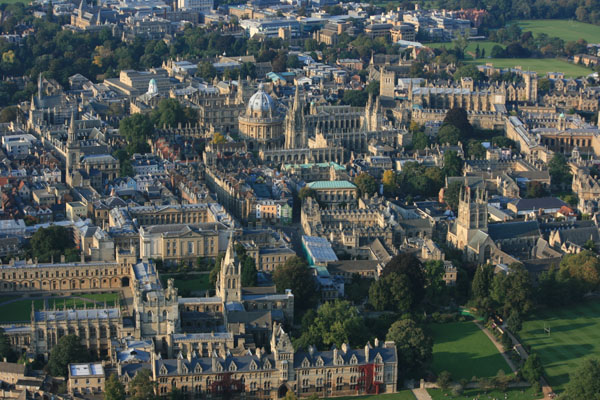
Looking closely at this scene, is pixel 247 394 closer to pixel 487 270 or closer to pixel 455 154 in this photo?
pixel 487 270

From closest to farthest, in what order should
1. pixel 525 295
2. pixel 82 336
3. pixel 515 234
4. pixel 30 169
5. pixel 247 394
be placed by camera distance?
1. pixel 247 394
2. pixel 82 336
3. pixel 525 295
4. pixel 515 234
5. pixel 30 169

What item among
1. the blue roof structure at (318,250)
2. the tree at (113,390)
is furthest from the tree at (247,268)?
the tree at (113,390)

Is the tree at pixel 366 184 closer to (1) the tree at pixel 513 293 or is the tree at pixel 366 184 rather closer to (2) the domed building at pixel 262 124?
(2) the domed building at pixel 262 124

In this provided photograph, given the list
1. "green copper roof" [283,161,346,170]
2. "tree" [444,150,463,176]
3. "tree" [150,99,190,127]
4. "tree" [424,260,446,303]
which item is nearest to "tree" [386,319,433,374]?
"tree" [424,260,446,303]

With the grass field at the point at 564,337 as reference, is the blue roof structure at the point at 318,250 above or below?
above

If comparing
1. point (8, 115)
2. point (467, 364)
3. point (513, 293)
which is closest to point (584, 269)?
point (513, 293)

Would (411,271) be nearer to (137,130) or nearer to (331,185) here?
(331,185)

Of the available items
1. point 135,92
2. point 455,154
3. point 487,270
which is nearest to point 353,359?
point 487,270
